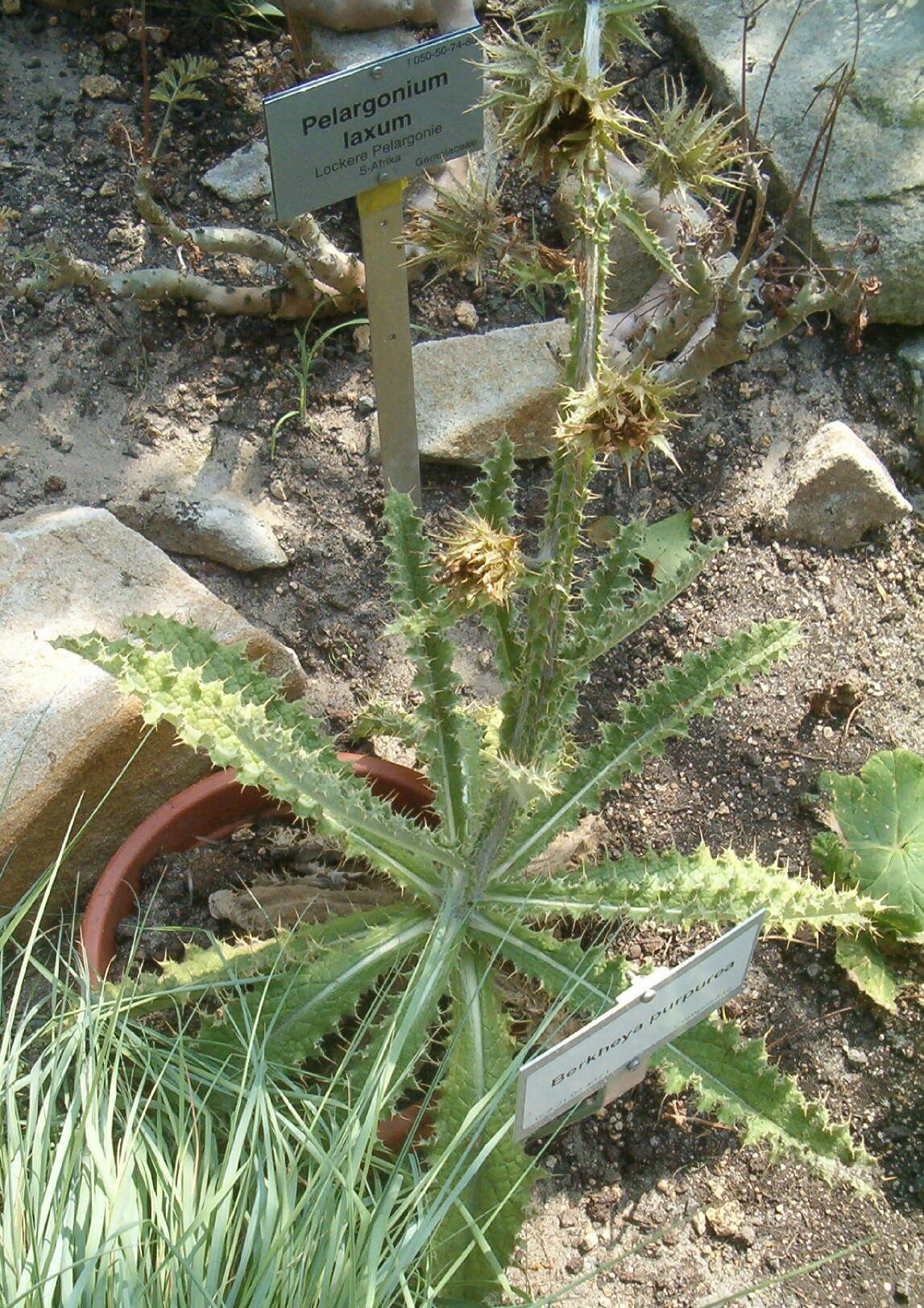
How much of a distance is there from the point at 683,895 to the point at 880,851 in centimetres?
64

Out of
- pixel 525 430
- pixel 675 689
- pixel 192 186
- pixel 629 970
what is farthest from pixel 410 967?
pixel 192 186

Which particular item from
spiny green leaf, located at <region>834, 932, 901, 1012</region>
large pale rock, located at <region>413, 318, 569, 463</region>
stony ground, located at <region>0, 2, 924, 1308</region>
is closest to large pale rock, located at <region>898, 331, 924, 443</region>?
stony ground, located at <region>0, 2, 924, 1308</region>

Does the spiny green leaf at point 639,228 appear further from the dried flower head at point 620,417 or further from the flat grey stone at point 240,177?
the flat grey stone at point 240,177

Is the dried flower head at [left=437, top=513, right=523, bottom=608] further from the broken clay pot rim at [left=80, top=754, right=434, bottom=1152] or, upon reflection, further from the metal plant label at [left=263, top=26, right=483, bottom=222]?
the metal plant label at [left=263, top=26, right=483, bottom=222]

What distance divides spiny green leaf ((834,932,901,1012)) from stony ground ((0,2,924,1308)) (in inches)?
2.1

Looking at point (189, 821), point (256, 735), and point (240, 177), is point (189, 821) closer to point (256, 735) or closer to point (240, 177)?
point (256, 735)

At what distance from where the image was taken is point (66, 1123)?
60.1 inches

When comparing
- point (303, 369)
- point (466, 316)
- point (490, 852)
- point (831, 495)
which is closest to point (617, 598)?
point (490, 852)

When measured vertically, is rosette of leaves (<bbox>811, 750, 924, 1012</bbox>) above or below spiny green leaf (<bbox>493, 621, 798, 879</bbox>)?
below

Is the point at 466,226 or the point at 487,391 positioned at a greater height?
the point at 466,226

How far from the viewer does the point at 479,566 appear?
1.51 meters

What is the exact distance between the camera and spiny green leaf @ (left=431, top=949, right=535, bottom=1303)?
5.66 feet

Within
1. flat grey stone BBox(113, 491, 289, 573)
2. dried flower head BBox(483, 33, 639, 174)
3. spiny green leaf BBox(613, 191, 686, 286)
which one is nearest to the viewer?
dried flower head BBox(483, 33, 639, 174)

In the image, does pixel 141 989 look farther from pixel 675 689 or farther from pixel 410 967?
pixel 675 689
